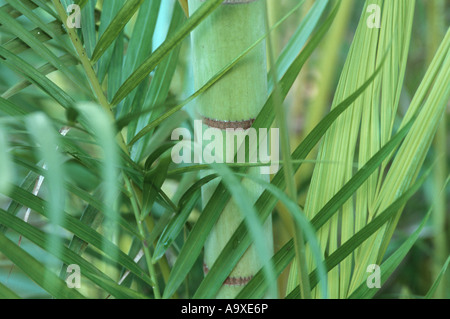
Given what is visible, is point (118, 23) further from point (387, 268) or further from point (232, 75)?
point (387, 268)

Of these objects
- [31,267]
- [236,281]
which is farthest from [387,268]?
[31,267]

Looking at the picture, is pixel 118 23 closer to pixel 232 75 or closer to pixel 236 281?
pixel 232 75

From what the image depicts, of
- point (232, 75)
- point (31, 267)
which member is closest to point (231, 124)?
point (232, 75)

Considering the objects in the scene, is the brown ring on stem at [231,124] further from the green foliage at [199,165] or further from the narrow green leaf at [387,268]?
the narrow green leaf at [387,268]

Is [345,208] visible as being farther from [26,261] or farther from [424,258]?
[424,258]

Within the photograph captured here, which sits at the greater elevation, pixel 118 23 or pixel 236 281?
pixel 118 23

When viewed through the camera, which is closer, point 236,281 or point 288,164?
point 288,164

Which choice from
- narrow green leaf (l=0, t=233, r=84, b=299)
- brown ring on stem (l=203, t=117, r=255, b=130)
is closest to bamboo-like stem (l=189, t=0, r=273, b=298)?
brown ring on stem (l=203, t=117, r=255, b=130)

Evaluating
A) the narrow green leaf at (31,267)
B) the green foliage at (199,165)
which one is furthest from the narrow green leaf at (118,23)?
the narrow green leaf at (31,267)

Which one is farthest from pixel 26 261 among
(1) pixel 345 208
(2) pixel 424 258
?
(2) pixel 424 258
